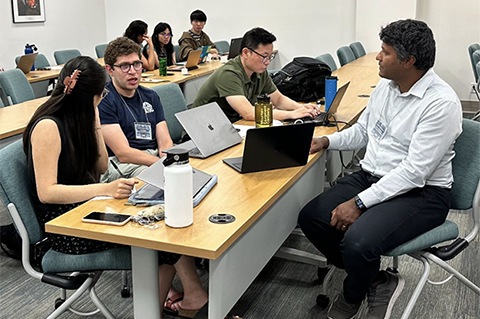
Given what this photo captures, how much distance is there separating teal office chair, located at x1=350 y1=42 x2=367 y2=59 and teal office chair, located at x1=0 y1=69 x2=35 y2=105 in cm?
A: 399

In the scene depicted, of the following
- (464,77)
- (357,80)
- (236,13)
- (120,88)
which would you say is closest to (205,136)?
(120,88)

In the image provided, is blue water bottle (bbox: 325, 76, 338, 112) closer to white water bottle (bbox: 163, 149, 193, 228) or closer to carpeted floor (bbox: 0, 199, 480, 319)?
carpeted floor (bbox: 0, 199, 480, 319)

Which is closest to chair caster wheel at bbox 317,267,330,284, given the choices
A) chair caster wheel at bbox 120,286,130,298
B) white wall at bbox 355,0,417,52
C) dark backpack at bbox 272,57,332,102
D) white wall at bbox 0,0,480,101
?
chair caster wheel at bbox 120,286,130,298

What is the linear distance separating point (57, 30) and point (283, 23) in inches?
134

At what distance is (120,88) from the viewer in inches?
101

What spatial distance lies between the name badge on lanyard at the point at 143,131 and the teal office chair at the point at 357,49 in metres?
4.56

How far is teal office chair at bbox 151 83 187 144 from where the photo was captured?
10.2ft

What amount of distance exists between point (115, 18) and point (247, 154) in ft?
24.7

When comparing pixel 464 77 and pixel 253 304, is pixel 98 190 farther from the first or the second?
pixel 464 77

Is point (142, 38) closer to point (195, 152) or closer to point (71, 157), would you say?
point (195, 152)

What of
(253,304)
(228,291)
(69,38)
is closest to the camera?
(228,291)

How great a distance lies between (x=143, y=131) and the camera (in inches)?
103

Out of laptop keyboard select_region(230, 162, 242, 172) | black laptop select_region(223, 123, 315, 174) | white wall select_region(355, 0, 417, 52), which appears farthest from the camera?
white wall select_region(355, 0, 417, 52)

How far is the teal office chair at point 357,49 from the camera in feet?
21.7
